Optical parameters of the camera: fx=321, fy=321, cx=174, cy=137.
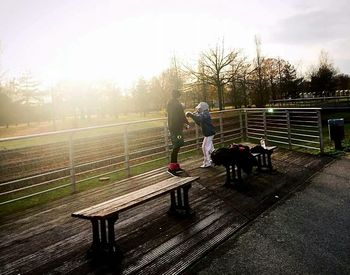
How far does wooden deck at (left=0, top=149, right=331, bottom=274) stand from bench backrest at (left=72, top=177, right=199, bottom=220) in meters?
0.55

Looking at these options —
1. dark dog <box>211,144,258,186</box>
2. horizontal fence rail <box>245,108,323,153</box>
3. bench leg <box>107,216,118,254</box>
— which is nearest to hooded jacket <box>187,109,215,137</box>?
dark dog <box>211,144,258,186</box>

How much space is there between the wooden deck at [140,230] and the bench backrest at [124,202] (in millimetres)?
547

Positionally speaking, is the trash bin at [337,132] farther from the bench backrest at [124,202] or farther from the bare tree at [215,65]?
the bare tree at [215,65]

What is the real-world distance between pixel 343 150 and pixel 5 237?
1012 centimetres

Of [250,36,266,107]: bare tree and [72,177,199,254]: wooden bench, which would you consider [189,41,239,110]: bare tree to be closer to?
[250,36,266,107]: bare tree

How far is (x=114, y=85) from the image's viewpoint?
58.0 meters

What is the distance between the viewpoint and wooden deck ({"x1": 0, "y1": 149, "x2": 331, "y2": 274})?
12.1 feet

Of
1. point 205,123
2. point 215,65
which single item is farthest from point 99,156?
point 215,65

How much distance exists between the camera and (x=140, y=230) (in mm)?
4617

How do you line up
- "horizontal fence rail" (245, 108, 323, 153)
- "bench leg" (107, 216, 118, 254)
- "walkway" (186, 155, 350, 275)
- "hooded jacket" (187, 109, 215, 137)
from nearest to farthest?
"walkway" (186, 155, 350, 275) → "bench leg" (107, 216, 118, 254) → "hooded jacket" (187, 109, 215, 137) → "horizontal fence rail" (245, 108, 323, 153)


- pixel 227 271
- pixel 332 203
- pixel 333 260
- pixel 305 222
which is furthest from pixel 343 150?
pixel 227 271

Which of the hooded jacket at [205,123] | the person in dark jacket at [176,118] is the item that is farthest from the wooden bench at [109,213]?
the hooded jacket at [205,123]

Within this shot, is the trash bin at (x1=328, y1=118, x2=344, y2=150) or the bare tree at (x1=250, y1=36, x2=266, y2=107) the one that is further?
the bare tree at (x1=250, y1=36, x2=266, y2=107)

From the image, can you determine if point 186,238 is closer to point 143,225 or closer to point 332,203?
point 143,225
